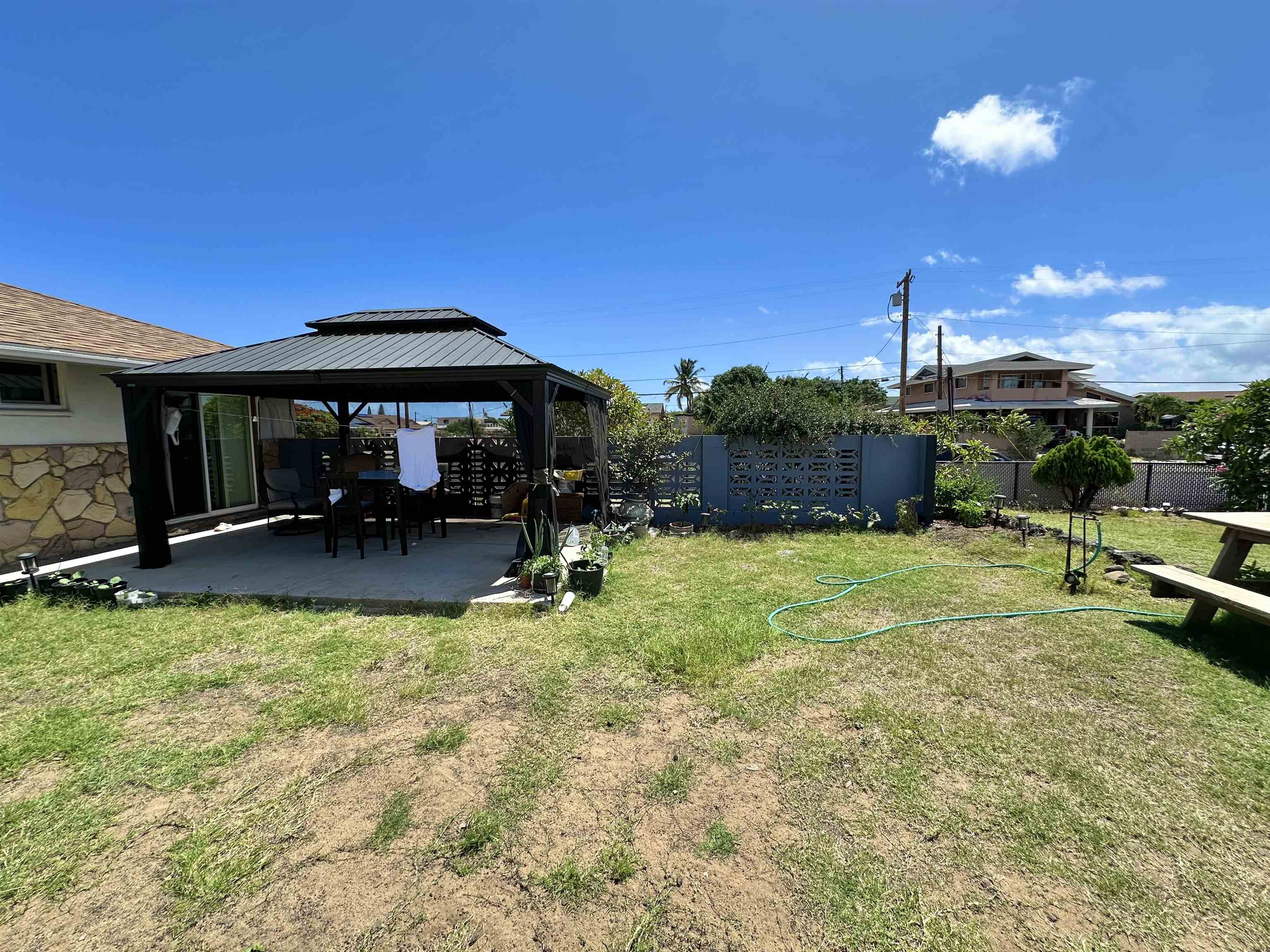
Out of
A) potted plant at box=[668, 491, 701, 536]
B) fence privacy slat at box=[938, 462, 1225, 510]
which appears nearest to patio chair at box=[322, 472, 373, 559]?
potted plant at box=[668, 491, 701, 536]

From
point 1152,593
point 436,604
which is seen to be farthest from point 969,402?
point 436,604

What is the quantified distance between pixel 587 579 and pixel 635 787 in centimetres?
253

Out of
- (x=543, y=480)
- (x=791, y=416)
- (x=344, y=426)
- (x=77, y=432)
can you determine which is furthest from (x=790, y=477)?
(x=77, y=432)

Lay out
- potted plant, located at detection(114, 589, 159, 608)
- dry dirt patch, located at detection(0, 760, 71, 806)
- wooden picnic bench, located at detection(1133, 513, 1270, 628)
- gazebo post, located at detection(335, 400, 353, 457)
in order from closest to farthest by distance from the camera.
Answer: dry dirt patch, located at detection(0, 760, 71, 806), wooden picnic bench, located at detection(1133, 513, 1270, 628), potted plant, located at detection(114, 589, 159, 608), gazebo post, located at detection(335, 400, 353, 457)

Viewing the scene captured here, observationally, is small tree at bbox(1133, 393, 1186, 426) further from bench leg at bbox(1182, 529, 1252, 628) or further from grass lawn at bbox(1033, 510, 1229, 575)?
bench leg at bbox(1182, 529, 1252, 628)

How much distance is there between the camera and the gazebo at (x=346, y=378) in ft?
15.8

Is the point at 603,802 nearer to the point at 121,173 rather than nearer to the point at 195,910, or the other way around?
the point at 195,910

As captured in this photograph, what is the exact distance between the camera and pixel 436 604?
4527mm

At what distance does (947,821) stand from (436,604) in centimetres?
391

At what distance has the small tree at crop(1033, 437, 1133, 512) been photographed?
845 centimetres

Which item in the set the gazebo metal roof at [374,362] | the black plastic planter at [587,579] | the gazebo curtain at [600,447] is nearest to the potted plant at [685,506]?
the gazebo curtain at [600,447]

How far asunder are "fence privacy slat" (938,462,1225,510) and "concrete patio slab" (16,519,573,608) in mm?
7607

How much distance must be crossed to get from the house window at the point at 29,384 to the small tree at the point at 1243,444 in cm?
1324

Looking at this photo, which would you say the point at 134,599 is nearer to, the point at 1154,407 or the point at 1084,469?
the point at 1084,469
